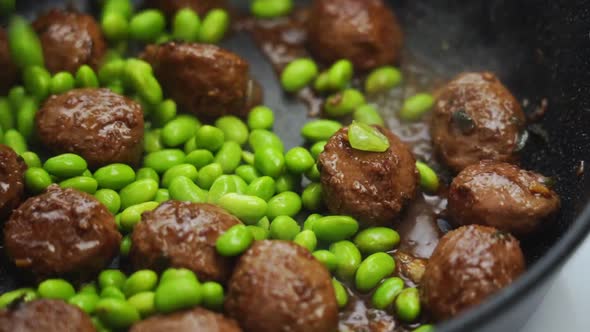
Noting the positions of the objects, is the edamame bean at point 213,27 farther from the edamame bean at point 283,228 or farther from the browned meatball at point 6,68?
the edamame bean at point 283,228

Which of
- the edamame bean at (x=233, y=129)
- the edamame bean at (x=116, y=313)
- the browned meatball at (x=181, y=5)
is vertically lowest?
the edamame bean at (x=116, y=313)

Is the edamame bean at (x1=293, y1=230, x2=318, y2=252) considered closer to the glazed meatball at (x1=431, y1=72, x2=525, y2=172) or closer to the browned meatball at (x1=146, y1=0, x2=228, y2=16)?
the glazed meatball at (x1=431, y1=72, x2=525, y2=172)

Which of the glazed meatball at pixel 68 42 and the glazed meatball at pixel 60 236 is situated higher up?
the glazed meatball at pixel 68 42

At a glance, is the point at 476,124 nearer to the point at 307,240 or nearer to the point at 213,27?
the point at 307,240

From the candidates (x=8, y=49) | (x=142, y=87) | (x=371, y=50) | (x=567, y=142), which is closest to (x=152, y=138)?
(x=142, y=87)

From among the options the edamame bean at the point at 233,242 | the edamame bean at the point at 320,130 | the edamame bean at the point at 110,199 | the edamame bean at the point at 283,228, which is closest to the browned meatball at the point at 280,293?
the edamame bean at the point at 233,242

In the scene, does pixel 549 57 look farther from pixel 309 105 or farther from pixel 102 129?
pixel 102 129

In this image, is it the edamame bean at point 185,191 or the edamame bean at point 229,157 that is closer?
the edamame bean at point 185,191

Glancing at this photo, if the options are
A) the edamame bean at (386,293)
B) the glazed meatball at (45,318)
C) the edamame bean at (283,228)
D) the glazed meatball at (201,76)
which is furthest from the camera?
the glazed meatball at (201,76)
